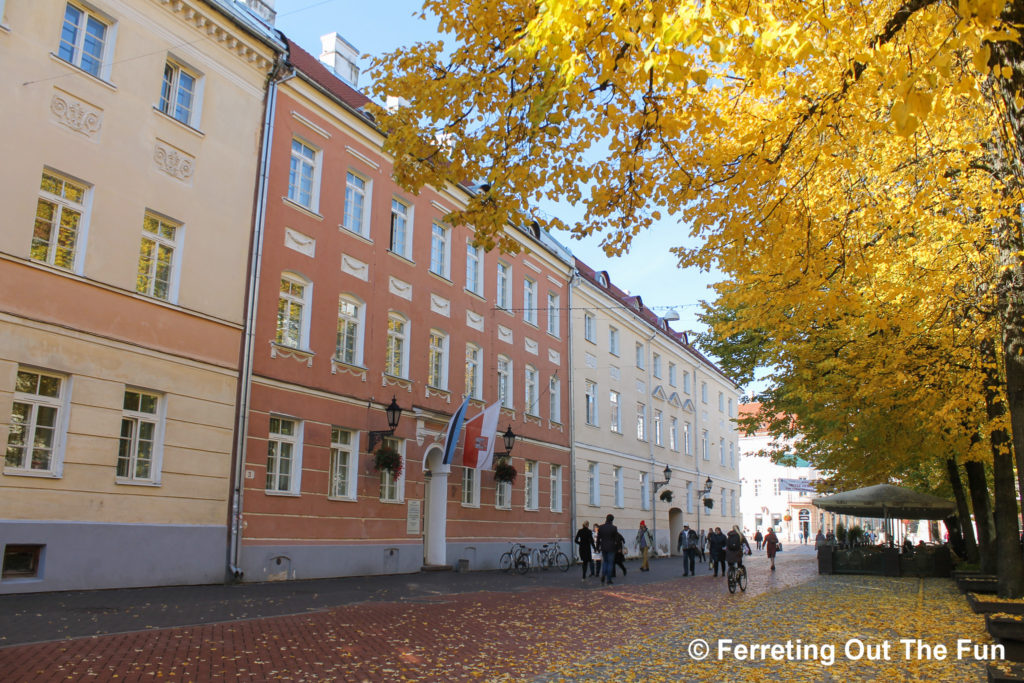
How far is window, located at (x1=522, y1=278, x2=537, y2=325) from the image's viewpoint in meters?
27.8

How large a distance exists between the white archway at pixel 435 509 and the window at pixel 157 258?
9086 millimetres

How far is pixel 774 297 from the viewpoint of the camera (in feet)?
32.6

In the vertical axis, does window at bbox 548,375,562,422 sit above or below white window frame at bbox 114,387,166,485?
above

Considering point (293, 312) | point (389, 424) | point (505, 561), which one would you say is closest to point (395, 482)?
point (389, 424)

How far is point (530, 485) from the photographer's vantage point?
1056 inches

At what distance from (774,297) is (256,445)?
10644 mm

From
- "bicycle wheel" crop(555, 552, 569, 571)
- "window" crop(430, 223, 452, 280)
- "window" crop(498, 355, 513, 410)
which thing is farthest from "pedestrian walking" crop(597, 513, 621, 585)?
"window" crop(430, 223, 452, 280)

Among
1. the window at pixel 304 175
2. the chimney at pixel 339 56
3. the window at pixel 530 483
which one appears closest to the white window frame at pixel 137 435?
the window at pixel 304 175

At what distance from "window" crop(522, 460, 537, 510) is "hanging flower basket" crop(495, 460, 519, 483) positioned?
231 cm

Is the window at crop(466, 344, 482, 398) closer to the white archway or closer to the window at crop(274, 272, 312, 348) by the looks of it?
the white archway

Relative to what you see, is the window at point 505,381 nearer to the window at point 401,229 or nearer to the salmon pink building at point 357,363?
the salmon pink building at point 357,363

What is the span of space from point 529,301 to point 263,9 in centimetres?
1327

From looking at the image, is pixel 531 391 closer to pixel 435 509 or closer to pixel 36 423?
pixel 435 509

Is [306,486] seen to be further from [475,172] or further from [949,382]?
[949,382]
